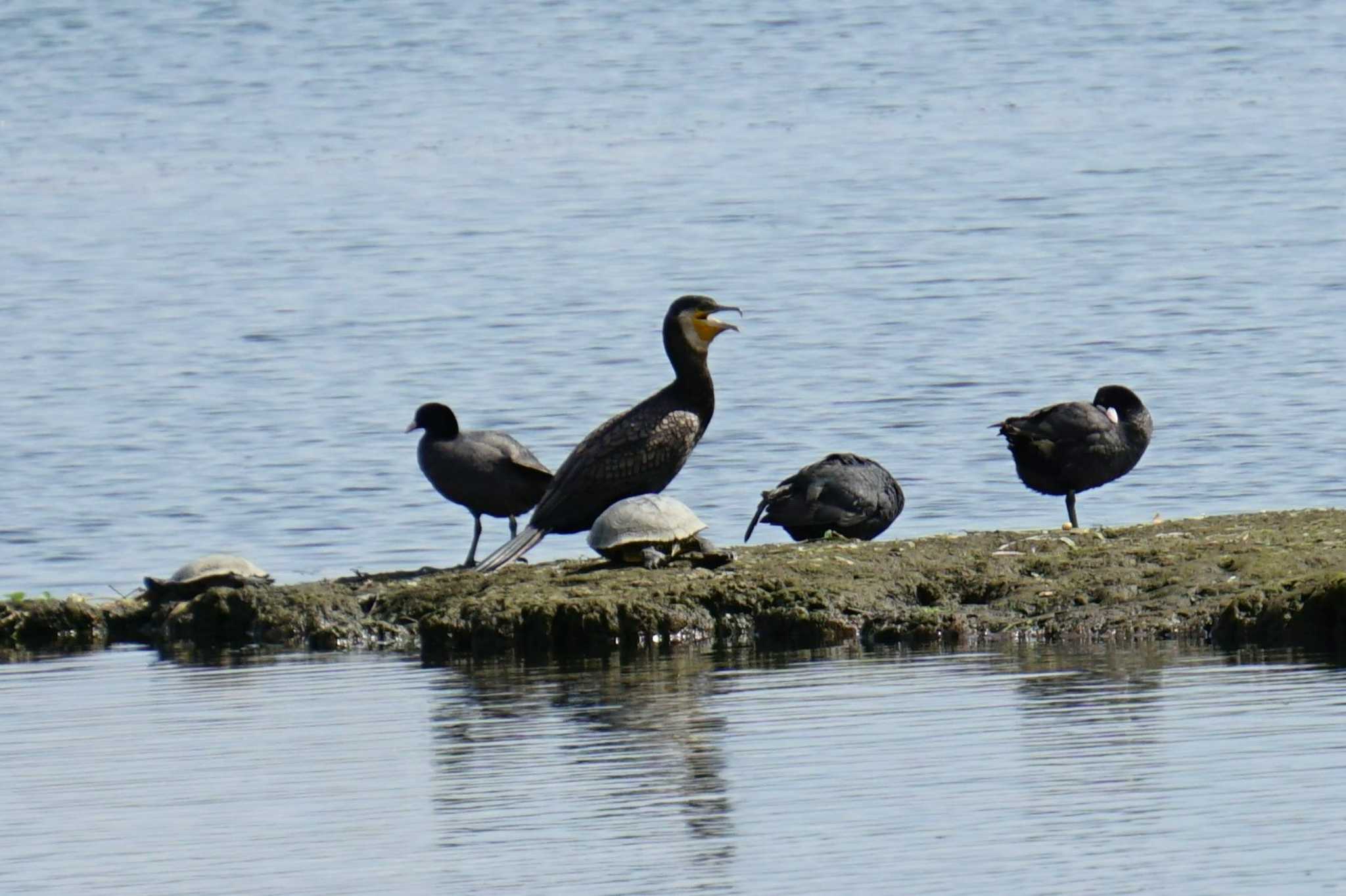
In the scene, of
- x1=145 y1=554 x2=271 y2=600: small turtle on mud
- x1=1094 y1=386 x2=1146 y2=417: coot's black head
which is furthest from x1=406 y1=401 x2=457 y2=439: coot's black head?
x1=1094 y1=386 x2=1146 y2=417: coot's black head

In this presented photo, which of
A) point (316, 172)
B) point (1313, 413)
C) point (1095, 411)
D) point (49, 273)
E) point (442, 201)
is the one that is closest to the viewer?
point (1095, 411)

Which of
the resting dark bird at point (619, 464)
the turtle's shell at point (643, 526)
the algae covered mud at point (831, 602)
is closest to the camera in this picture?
the algae covered mud at point (831, 602)

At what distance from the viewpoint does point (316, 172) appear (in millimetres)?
35375

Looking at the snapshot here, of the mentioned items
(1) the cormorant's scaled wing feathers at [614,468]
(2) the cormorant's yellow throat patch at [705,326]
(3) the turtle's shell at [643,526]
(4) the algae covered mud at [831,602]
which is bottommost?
(4) the algae covered mud at [831,602]

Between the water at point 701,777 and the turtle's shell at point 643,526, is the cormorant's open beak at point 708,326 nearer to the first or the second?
the turtle's shell at point 643,526

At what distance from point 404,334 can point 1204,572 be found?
13615mm

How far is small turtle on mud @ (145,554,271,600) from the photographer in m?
12.2

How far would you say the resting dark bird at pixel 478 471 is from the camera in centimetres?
1309

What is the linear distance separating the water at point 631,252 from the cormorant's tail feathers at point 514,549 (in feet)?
7.29

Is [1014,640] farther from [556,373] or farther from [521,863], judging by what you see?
[556,373]

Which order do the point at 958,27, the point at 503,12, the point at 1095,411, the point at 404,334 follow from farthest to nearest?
the point at 503,12 → the point at 958,27 → the point at 404,334 → the point at 1095,411

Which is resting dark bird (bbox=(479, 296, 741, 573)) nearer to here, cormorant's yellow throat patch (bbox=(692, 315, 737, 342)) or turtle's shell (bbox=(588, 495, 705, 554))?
cormorant's yellow throat patch (bbox=(692, 315, 737, 342))

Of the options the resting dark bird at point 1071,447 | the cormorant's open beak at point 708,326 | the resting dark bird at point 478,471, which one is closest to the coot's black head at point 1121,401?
the resting dark bird at point 1071,447

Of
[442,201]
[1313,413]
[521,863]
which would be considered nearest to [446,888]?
[521,863]
